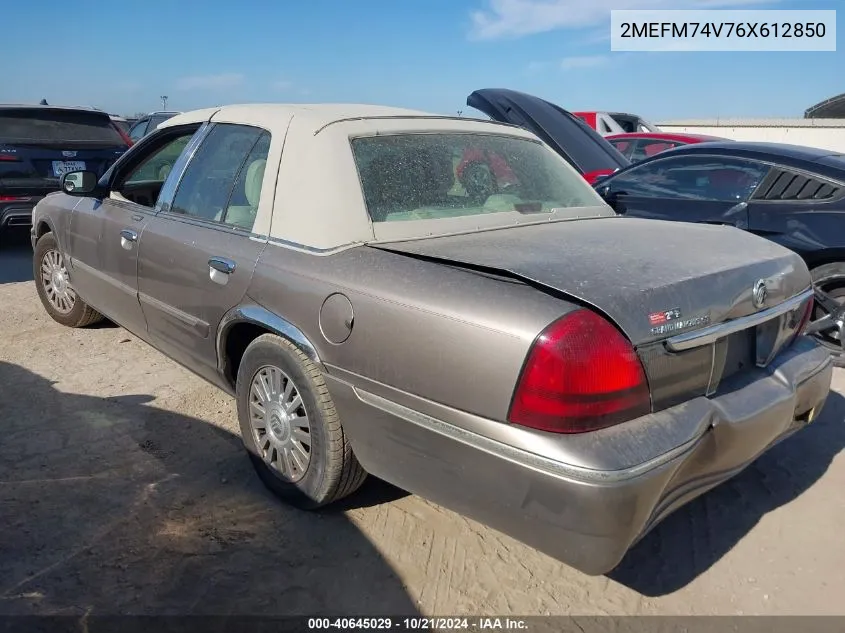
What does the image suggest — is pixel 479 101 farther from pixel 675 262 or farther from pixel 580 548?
pixel 580 548

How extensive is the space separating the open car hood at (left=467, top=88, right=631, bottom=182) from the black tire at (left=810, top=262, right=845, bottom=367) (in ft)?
7.60

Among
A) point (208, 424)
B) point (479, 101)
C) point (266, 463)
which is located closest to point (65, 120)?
point (479, 101)

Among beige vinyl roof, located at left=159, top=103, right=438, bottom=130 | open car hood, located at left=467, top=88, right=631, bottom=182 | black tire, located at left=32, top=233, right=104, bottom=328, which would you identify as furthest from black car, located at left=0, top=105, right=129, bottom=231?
beige vinyl roof, located at left=159, top=103, right=438, bottom=130

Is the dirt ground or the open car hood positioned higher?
the open car hood

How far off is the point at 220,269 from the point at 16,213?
588 centimetres

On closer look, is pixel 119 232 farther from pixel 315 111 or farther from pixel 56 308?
pixel 56 308

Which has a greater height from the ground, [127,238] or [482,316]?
[127,238]

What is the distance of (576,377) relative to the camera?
2.03m

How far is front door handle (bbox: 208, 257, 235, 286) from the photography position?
308 centimetres

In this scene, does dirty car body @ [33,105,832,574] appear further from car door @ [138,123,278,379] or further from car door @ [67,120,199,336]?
car door @ [67,120,199,336]

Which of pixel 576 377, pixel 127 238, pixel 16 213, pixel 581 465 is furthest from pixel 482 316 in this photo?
pixel 16 213

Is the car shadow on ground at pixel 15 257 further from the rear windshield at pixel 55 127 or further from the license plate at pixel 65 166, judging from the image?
the rear windshield at pixel 55 127

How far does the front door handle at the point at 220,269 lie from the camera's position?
10.1 feet

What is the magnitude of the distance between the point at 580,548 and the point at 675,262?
39.8 inches
